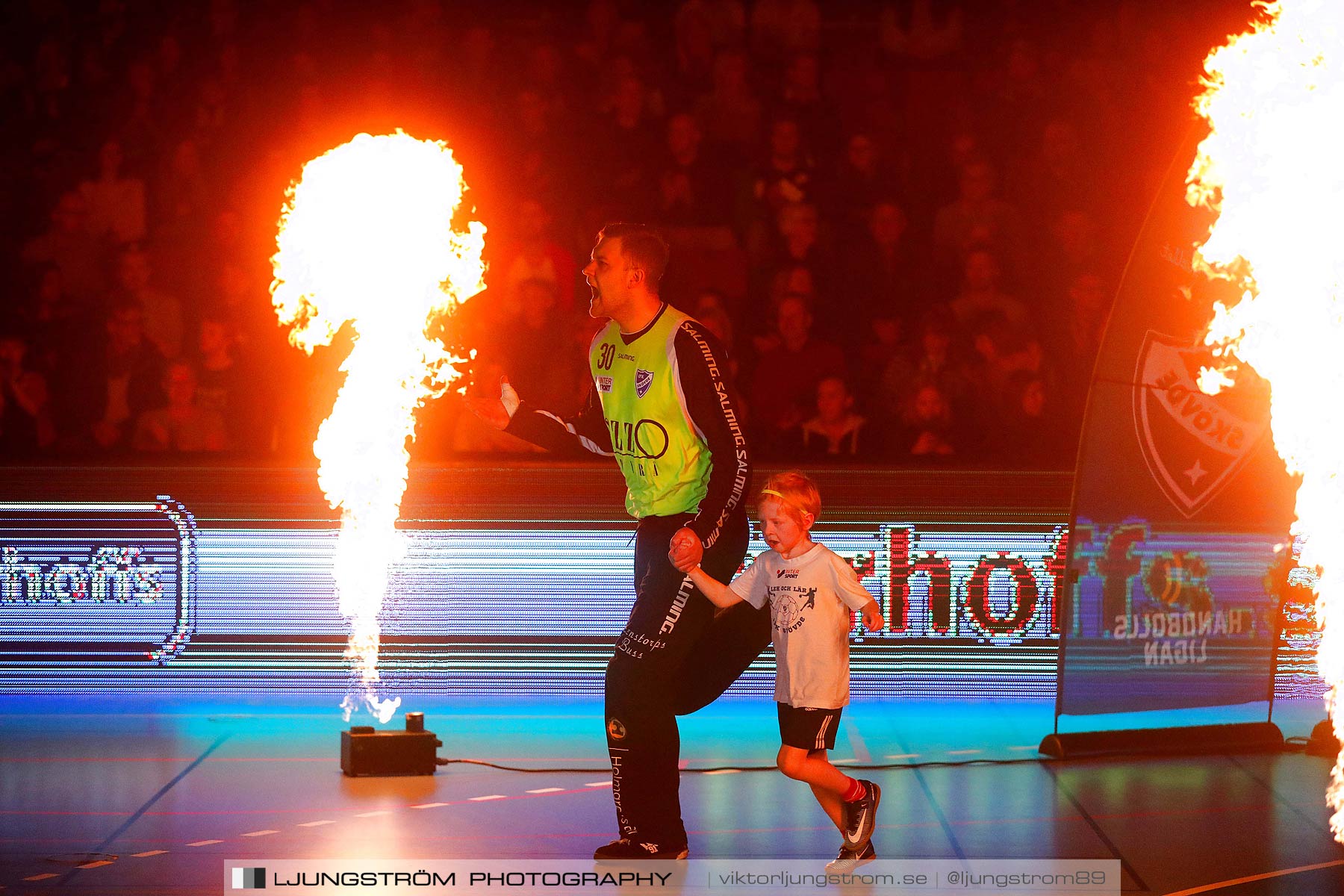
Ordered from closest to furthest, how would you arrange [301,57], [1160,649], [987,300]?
[1160,649] < [987,300] < [301,57]

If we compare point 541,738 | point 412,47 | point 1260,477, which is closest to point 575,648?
point 541,738

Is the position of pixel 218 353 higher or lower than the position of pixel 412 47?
lower

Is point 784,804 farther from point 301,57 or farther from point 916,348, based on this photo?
point 301,57

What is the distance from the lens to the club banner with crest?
24.6 ft

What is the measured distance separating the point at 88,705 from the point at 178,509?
1.16 meters

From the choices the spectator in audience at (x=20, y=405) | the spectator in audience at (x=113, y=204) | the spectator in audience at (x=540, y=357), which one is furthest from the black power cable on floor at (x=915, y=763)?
the spectator in audience at (x=113, y=204)

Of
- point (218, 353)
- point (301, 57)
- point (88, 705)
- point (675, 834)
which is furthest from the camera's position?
point (301, 57)

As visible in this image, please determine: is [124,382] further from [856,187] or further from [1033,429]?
[1033,429]

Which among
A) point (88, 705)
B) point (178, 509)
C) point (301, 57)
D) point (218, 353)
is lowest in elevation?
point (88, 705)

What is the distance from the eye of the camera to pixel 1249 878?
5707mm

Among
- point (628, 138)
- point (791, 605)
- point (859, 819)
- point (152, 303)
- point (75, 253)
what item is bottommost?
point (859, 819)

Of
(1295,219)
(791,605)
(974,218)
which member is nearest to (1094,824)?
(791,605)

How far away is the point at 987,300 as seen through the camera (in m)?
10.5

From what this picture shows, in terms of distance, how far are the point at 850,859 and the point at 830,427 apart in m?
4.11
